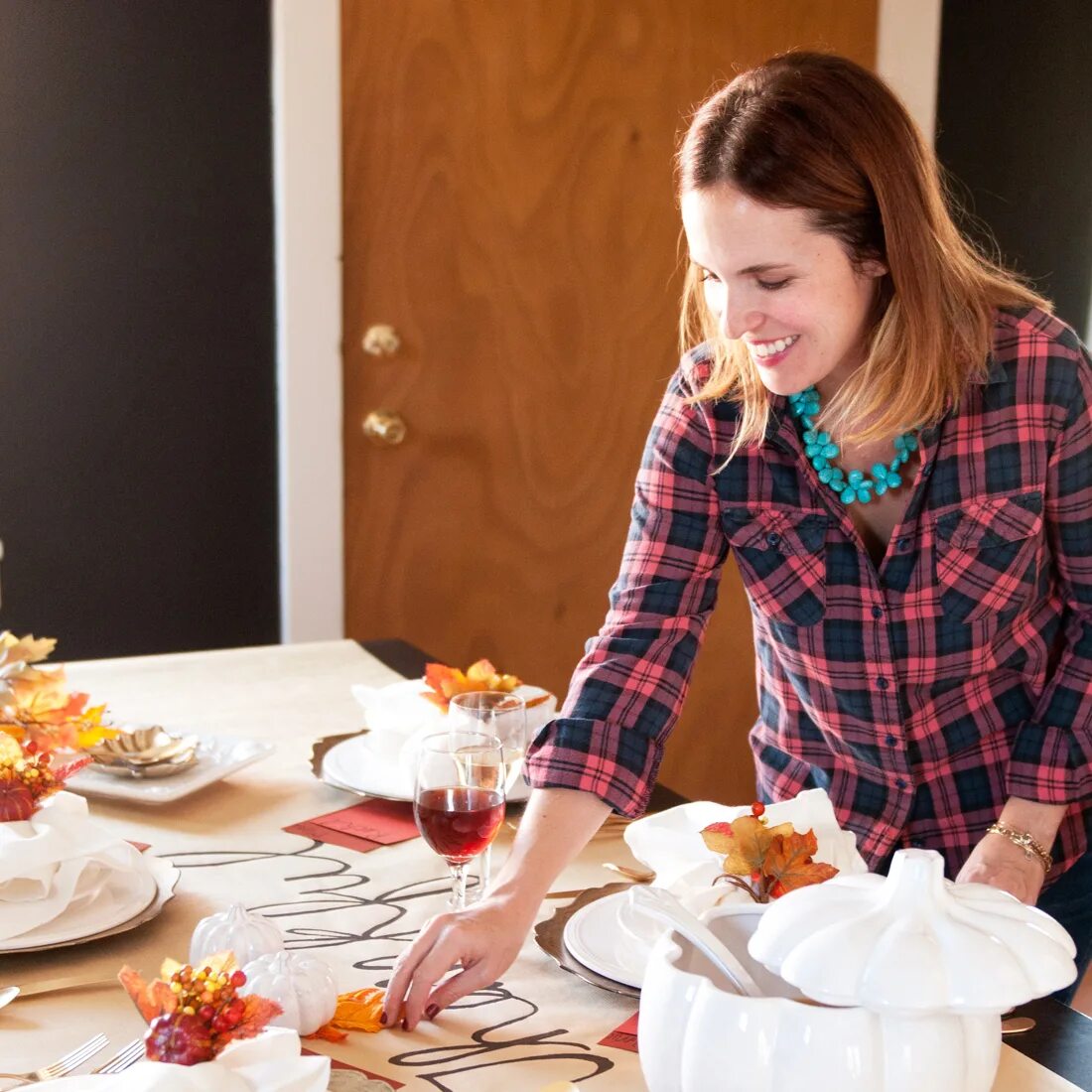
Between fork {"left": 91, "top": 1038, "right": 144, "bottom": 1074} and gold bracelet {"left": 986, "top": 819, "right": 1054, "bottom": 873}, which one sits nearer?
fork {"left": 91, "top": 1038, "right": 144, "bottom": 1074}

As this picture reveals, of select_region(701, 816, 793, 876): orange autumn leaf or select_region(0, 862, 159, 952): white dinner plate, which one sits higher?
select_region(701, 816, 793, 876): orange autumn leaf

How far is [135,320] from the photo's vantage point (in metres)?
2.80

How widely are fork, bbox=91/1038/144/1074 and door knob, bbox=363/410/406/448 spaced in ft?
7.08

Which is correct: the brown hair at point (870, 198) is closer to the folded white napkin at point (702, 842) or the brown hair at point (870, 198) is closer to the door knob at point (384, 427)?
the folded white napkin at point (702, 842)

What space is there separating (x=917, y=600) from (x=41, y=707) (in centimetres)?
89

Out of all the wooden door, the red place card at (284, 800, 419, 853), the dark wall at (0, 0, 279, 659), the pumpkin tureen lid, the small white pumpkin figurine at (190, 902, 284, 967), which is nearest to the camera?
the pumpkin tureen lid

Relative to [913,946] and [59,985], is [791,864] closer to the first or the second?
[913,946]

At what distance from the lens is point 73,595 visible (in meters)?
2.85

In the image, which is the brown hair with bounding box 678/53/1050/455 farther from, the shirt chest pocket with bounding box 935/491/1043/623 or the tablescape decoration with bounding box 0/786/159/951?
the tablescape decoration with bounding box 0/786/159/951

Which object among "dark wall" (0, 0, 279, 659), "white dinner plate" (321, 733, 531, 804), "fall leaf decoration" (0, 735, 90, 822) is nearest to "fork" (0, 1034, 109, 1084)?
"fall leaf decoration" (0, 735, 90, 822)

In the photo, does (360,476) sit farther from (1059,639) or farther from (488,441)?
(1059,639)

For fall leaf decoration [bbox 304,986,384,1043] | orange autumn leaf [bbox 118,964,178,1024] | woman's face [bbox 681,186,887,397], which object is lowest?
fall leaf decoration [bbox 304,986,384,1043]

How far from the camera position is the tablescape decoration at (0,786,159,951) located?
42.6 inches

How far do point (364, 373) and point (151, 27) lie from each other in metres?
0.79
